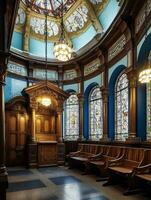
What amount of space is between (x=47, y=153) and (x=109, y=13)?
6742 millimetres

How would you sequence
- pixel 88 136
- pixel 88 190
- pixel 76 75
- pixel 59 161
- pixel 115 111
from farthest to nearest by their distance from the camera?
1. pixel 76 75
2. pixel 88 136
3. pixel 59 161
4. pixel 115 111
5. pixel 88 190

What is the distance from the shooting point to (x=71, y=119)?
40.2 ft

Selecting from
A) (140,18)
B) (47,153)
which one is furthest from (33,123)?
(140,18)

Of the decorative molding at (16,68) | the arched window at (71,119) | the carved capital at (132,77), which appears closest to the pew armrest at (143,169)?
the carved capital at (132,77)

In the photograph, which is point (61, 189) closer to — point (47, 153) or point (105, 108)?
point (47, 153)

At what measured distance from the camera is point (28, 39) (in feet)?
39.6

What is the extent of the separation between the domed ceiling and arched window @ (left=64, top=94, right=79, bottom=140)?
2609 mm

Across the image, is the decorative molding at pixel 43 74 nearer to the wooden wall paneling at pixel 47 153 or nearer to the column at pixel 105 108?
the column at pixel 105 108

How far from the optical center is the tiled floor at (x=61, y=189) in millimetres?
5195

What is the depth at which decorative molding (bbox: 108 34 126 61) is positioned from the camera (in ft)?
28.3

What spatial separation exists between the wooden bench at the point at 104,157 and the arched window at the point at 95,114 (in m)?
2.42

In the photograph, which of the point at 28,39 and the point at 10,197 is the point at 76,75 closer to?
the point at 28,39

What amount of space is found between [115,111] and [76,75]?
3507 millimetres

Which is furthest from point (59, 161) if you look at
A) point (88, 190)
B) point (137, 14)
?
point (137, 14)
